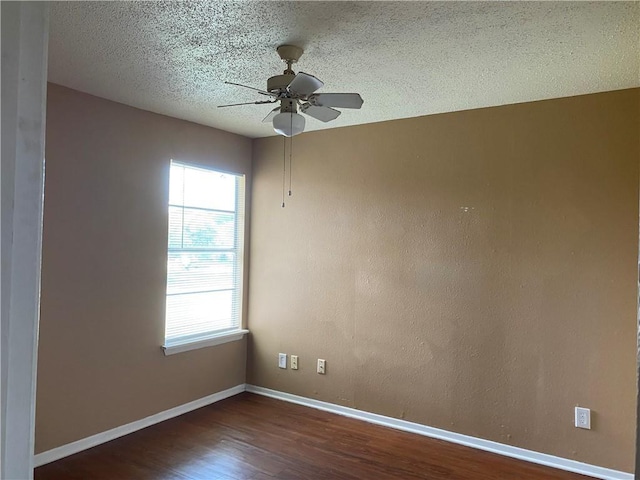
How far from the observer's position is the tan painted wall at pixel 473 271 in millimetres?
2967

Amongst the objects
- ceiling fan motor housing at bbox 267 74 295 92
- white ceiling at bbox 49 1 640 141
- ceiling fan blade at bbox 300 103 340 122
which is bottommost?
ceiling fan blade at bbox 300 103 340 122

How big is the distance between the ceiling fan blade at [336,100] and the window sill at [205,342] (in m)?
2.44

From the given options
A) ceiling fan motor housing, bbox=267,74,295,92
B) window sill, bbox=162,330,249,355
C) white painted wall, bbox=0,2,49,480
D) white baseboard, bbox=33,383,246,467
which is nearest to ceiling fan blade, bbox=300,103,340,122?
ceiling fan motor housing, bbox=267,74,295,92

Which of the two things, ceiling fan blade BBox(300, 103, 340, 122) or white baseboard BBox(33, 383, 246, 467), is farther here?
white baseboard BBox(33, 383, 246, 467)

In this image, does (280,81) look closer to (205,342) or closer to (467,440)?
(205,342)

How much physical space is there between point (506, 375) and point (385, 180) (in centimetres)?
176

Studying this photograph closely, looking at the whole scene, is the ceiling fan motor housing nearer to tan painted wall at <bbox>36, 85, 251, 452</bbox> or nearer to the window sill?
tan painted wall at <bbox>36, 85, 251, 452</bbox>

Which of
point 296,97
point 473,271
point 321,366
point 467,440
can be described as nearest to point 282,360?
point 321,366

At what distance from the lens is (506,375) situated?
10.7 feet

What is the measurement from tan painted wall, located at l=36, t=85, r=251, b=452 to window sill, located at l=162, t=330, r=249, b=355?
0.21 feet

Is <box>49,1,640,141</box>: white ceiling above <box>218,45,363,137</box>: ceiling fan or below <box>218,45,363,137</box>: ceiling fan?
above

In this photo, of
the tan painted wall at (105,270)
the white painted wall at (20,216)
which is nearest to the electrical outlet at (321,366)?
the tan painted wall at (105,270)

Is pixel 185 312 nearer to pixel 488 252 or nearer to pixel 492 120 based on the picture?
pixel 488 252

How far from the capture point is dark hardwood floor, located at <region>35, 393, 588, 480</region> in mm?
2912
